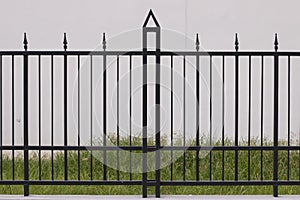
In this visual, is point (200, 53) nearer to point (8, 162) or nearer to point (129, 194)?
point (129, 194)

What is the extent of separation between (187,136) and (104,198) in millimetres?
2148

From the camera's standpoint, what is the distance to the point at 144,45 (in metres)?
6.43

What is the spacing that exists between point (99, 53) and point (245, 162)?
9.16 feet

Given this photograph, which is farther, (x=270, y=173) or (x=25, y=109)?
(x=270, y=173)

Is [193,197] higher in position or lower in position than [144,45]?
Result: lower

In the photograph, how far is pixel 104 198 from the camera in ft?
21.6

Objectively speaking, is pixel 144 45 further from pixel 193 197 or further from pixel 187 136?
pixel 187 136

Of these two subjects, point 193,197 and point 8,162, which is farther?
point 8,162

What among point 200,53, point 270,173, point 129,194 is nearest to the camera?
point 200,53

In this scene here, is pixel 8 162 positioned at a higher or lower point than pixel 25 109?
lower

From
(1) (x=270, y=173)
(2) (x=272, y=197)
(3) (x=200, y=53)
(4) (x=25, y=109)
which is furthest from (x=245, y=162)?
(4) (x=25, y=109)

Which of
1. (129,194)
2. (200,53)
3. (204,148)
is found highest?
(200,53)

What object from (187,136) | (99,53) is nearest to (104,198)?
(99,53)

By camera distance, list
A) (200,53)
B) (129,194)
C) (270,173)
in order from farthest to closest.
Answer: (270,173) → (129,194) → (200,53)
